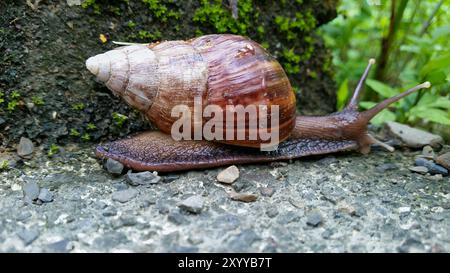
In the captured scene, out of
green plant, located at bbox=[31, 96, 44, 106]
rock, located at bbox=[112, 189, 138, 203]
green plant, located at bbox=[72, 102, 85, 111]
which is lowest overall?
rock, located at bbox=[112, 189, 138, 203]

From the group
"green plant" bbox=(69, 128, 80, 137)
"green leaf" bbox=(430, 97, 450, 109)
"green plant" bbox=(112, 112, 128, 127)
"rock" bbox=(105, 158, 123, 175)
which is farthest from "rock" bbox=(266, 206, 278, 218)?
"green leaf" bbox=(430, 97, 450, 109)

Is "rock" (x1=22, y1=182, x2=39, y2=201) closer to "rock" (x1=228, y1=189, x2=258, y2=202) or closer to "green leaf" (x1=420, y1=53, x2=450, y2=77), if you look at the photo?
"rock" (x1=228, y1=189, x2=258, y2=202)

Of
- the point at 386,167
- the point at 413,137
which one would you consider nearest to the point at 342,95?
the point at 413,137

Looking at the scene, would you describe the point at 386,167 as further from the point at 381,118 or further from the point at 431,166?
the point at 381,118

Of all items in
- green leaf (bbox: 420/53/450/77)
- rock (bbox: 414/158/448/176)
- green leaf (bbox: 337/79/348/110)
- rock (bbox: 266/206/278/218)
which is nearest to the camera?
rock (bbox: 266/206/278/218)

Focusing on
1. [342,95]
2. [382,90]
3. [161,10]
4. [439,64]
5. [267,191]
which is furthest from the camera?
[342,95]

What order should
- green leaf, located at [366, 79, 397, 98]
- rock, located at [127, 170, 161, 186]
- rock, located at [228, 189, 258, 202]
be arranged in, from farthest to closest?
green leaf, located at [366, 79, 397, 98] < rock, located at [127, 170, 161, 186] < rock, located at [228, 189, 258, 202]
